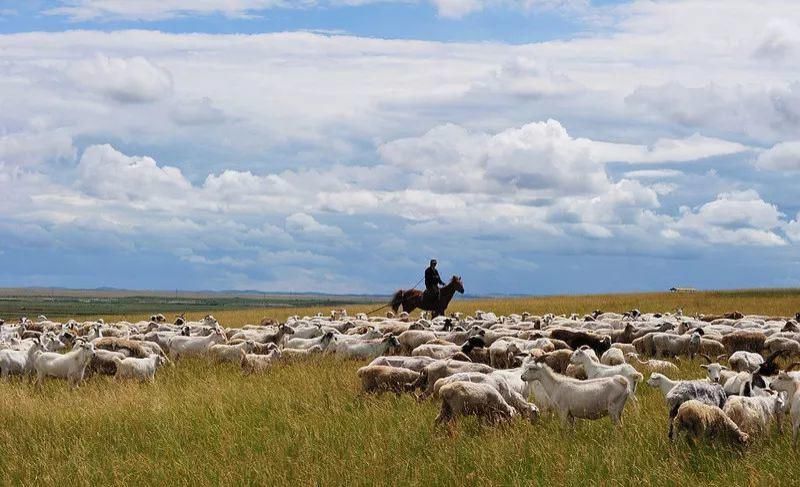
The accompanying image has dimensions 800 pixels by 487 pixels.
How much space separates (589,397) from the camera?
11797 millimetres

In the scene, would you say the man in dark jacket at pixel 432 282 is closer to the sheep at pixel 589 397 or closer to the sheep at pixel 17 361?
the sheep at pixel 17 361

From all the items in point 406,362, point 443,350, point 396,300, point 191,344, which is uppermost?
point 396,300

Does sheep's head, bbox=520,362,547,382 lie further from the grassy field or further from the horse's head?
the horse's head

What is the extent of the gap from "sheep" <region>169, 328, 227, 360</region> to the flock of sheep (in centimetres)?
3

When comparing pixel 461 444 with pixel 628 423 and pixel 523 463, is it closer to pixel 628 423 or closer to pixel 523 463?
pixel 523 463

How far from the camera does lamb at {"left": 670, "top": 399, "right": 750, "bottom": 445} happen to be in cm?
1009

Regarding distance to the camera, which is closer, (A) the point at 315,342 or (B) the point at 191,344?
(A) the point at 315,342

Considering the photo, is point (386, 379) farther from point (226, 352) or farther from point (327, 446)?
point (226, 352)

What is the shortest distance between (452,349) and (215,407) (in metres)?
5.43

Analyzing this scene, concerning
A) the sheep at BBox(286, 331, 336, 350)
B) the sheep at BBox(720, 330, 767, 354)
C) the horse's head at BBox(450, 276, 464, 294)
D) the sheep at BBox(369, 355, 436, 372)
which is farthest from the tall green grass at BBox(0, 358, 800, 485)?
the horse's head at BBox(450, 276, 464, 294)

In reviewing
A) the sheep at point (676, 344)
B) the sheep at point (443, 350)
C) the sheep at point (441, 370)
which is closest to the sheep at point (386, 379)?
the sheep at point (441, 370)

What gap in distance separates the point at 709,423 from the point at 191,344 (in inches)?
587

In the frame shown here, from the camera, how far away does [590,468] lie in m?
10.1

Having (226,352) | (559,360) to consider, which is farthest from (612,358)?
(226,352)
